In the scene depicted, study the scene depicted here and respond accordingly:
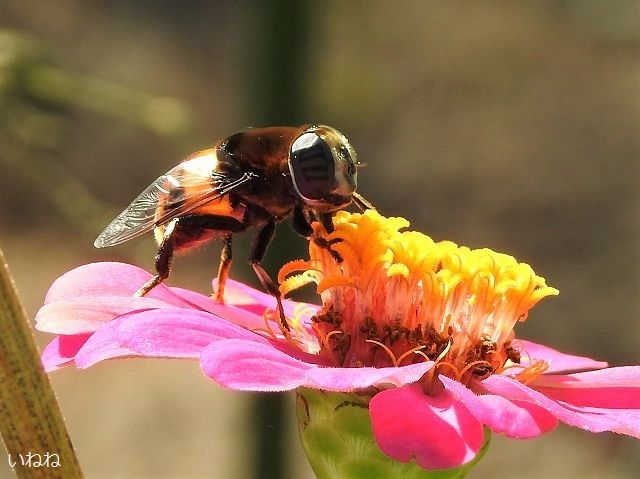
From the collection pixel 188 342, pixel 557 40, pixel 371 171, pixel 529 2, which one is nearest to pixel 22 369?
pixel 188 342

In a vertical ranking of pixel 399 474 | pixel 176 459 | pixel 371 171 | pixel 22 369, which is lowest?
pixel 176 459

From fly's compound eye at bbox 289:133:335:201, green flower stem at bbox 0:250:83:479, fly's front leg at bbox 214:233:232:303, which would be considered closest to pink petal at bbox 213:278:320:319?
fly's front leg at bbox 214:233:232:303

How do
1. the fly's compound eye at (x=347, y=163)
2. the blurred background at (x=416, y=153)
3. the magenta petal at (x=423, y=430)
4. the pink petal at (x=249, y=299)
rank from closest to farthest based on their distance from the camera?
1. the magenta petal at (x=423, y=430)
2. the fly's compound eye at (x=347, y=163)
3. the pink petal at (x=249, y=299)
4. the blurred background at (x=416, y=153)

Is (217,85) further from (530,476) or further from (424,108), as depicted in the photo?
(530,476)

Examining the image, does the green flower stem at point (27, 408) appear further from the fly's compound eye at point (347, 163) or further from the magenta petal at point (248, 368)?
the fly's compound eye at point (347, 163)

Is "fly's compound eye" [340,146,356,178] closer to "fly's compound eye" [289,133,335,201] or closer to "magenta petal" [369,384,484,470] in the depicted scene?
"fly's compound eye" [289,133,335,201]

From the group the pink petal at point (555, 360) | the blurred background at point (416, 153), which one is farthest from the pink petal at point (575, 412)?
the blurred background at point (416, 153)
